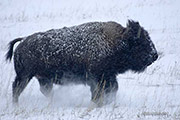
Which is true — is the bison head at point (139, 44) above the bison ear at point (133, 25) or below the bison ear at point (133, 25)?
below

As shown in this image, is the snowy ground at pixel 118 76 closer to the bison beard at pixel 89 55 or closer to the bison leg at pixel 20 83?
the bison leg at pixel 20 83

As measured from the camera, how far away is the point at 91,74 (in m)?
6.16

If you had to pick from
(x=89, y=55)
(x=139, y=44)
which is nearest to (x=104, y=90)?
(x=89, y=55)

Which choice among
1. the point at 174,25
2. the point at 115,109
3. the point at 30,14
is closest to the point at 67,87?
the point at 115,109

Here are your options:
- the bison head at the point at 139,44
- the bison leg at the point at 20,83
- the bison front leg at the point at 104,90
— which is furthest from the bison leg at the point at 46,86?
the bison head at the point at 139,44

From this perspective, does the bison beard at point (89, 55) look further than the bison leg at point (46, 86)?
No

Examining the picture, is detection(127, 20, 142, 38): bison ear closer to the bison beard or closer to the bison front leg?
the bison beard

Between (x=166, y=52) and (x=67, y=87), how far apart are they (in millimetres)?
4665

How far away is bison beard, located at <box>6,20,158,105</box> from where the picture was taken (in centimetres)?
613

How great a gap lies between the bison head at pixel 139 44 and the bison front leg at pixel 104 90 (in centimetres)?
78

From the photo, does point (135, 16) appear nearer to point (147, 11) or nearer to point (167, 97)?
point (147, 11)

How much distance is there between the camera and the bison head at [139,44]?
6.27m

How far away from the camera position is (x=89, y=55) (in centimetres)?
613

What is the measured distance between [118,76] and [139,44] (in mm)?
2565
